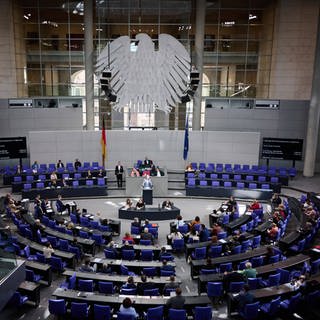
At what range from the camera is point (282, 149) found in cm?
2430

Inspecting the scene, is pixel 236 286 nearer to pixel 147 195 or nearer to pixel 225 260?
pixel 225 260

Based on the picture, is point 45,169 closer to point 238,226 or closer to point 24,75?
point 24,75

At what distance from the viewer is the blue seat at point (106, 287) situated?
10.0m

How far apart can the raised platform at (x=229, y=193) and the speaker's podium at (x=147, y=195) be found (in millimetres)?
2778

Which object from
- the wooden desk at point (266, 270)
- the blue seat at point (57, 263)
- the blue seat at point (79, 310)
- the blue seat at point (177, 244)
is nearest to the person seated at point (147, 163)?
the blue seat at point (177, 244)

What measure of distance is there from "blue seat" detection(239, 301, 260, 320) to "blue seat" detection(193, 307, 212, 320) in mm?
909

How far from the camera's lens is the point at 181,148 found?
24.6 m

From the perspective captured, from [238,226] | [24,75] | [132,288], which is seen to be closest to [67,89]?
[24,75]

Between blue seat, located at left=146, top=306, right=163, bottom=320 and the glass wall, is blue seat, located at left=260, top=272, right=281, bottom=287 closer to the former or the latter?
blue seat, located at left=146, top=306, right=163, bottom=320

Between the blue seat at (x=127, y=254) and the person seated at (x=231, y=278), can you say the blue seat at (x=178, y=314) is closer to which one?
the person seated at (x=231, y=278)

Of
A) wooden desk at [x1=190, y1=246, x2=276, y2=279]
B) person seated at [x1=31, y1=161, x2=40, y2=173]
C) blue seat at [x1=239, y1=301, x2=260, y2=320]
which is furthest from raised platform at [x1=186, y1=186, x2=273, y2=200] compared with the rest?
blue seat at [x1=239, y1=301, x2=260, y2=320]

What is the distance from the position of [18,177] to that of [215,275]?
46.2ft

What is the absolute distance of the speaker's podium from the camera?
18.9 metres

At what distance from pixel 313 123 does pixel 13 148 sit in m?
18.7
